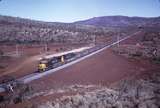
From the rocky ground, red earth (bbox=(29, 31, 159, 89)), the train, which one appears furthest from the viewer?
the train

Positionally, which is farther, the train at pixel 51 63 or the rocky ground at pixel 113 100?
the train at pixel 51 63

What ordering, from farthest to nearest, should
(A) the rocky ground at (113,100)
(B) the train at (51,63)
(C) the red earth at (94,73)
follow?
(B) the train at (51,63), (C) the red earth at (94,73), (A) the rocky ground at (113,100)

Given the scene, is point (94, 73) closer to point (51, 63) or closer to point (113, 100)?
point (51, 63)

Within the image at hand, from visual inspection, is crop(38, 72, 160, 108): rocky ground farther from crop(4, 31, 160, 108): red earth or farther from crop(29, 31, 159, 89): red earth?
crop(29, 31, 159, 89): red earth

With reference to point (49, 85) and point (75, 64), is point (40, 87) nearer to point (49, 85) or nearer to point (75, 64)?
point (49, 85)

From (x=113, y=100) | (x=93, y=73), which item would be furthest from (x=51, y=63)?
(x=113, y=100)

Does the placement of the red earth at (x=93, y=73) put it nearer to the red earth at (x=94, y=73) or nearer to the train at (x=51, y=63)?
the red earth at (x=94, y=73)

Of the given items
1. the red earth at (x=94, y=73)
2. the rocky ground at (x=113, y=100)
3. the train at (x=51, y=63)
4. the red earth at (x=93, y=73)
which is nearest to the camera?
the rocky ground at (x=113, y=100)

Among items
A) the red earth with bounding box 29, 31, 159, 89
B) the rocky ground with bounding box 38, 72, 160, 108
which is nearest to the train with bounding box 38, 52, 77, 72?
the red earth with bounding box 29, 31, 159, 89

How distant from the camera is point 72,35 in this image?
87875mm

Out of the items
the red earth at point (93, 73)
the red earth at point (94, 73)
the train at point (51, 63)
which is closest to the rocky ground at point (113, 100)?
the red earth at point (93, 73)

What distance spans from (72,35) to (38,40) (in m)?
18.0

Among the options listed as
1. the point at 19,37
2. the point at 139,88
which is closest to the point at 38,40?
the point at 19,37

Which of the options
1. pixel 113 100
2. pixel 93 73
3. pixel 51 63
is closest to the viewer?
pixel 113 100
